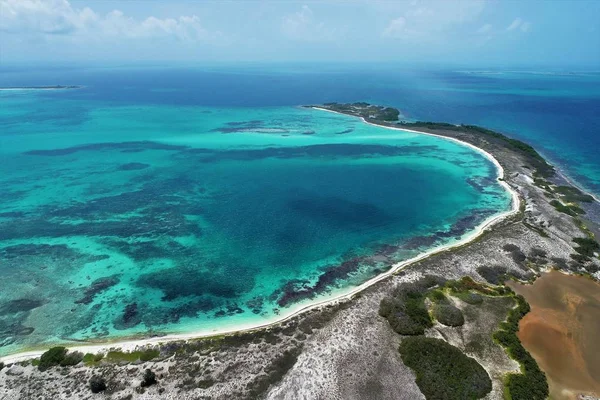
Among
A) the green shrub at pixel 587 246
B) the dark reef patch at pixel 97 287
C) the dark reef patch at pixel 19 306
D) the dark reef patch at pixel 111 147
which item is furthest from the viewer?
the dark reef patch at pixel 111 147

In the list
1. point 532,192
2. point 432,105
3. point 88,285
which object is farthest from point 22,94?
point 532,192

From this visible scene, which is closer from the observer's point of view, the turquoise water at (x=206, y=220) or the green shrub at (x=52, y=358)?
the green shrub at (x=52, y=358)

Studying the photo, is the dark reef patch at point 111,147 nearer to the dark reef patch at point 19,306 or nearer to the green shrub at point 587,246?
the dark reef patch at point 19,306

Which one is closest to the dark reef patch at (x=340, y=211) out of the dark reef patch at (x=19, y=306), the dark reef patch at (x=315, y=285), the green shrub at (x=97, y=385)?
the dark reef patch at (x=315, y=285)

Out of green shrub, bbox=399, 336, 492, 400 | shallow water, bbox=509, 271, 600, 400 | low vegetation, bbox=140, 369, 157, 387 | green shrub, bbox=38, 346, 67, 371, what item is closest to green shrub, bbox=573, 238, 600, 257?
shallow water, bbox=509, 271, 600, 400

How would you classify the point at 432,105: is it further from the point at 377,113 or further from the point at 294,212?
the point at 294,212
